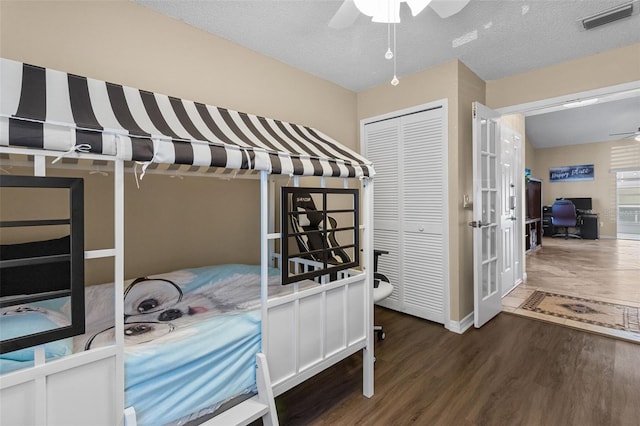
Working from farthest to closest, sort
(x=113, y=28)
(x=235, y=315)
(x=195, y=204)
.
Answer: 1. (x=195, y=204)
2. (x=113, y=28)
3. (x=235, y=315)

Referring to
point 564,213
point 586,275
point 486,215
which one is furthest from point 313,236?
point 564,213

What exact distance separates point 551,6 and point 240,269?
3.07m

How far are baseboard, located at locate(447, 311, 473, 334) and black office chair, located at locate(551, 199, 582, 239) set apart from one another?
821 centimetres

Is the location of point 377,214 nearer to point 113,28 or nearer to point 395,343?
point 395,343

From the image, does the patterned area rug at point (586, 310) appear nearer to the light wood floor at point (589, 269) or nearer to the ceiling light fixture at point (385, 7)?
the light wood floor at point (589, 269)

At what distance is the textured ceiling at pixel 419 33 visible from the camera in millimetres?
2186

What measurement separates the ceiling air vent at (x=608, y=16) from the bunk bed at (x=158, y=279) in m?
2.09

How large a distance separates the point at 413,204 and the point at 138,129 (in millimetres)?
2852

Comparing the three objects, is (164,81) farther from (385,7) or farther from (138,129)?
(385,7)

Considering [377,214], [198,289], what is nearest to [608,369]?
[377,214]

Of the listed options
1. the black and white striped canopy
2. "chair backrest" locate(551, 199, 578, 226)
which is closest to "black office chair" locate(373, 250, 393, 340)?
the black and white striped canopy

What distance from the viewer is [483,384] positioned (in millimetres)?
2184

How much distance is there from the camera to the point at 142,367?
122 centimetres

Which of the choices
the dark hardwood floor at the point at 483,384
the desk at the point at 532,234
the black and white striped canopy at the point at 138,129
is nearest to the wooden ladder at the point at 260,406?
the dark hardwood floor at the point at 483,384
